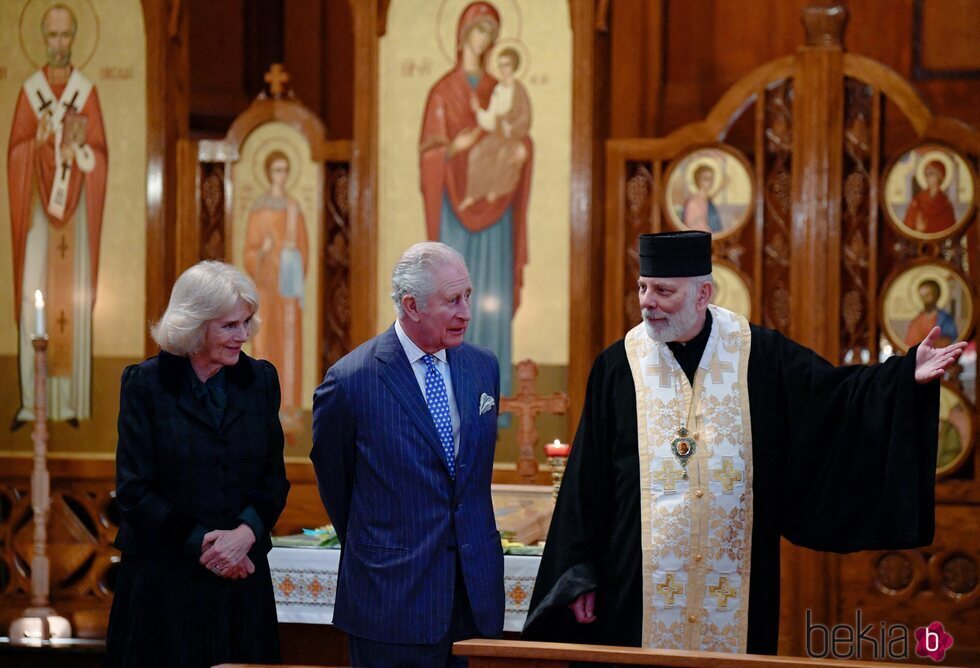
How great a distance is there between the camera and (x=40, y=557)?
7570 mm

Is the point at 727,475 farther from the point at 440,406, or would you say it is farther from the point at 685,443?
the point at 440,406

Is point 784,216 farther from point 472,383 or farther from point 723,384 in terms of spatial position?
point 472,383

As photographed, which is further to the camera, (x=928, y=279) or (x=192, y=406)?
(x=928, y=279)

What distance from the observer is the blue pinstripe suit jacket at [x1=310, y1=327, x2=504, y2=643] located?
4.03 m

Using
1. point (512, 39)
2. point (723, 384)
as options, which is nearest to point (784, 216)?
point (512, 39)

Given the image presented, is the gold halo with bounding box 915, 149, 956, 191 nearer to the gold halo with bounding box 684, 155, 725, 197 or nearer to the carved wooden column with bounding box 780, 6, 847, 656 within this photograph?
the carved wooden column with bounding box 780, 6, 847, 656

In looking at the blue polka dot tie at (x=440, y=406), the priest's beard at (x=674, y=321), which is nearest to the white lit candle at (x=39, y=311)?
the blue polka dot tie at (x=440, y=406)

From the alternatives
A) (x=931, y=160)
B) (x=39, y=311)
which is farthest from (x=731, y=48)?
(x=39, y=311)

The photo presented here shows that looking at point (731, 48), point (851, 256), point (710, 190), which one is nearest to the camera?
point (851, 256)

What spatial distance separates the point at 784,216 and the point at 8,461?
14.8ft

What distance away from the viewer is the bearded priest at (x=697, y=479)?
4.29 meters

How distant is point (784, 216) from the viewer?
24.4 feet

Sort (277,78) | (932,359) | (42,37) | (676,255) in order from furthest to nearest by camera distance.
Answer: (42,37), (277,78), (676,255), (932,359)

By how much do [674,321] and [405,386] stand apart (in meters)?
0.86
